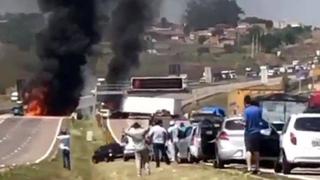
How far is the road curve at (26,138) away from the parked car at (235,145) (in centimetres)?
1765

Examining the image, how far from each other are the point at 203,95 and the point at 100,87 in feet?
80.2

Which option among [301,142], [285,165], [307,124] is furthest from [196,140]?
[301,142]

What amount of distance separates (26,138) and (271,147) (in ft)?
156

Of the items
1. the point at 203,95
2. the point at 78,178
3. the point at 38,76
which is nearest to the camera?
the point at 78,178

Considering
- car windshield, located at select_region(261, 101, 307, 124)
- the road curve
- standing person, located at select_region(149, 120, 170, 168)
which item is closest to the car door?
standing person, located at select_region(149, 120, 170, 168)

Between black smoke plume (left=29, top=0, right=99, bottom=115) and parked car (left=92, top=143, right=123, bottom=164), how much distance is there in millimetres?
42076

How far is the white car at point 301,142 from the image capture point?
2797 cm

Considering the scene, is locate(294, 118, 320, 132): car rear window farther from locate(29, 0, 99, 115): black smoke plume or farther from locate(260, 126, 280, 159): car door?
locate(29, 0, 99, 115): black smoke plume

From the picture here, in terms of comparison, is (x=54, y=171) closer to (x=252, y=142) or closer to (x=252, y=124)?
(x=252, y=142)

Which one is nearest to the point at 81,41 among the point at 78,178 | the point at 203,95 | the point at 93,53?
the point at 93,53

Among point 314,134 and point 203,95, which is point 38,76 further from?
point 314,134

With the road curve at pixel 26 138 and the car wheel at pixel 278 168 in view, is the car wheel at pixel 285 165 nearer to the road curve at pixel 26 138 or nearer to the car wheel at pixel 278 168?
the car wheel at pixel 278 168

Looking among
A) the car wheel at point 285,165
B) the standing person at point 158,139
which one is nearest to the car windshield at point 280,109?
the standing person at point 158,139

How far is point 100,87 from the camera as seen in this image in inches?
4035
